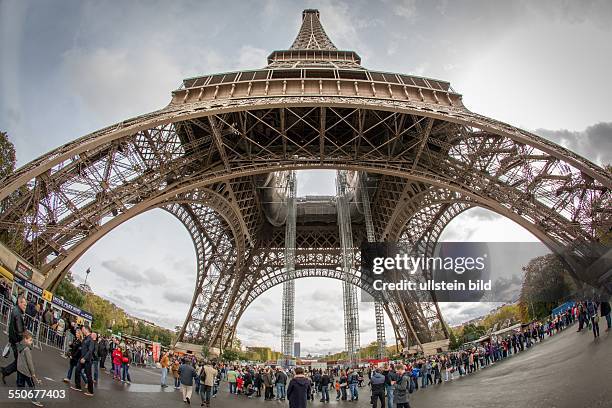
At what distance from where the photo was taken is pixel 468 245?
72.5ft

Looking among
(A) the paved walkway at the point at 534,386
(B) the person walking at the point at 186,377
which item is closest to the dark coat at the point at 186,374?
(B) the person walking at the point at 186,377

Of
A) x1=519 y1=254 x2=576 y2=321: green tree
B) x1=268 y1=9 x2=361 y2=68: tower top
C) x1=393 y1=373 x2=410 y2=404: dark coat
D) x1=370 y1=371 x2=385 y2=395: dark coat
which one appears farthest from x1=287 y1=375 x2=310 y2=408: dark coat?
x1=268 y1=9 x2=361 y2=68: tower top

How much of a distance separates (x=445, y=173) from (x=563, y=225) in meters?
5.46

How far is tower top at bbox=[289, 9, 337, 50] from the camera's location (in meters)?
38.1

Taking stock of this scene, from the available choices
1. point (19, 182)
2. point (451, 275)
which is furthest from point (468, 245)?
point (19, 182)

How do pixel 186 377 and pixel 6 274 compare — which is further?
A: pixel 6 274

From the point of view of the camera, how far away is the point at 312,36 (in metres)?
40.5

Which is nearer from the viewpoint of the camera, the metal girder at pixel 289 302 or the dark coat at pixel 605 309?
the dark coat at pixel 605 309

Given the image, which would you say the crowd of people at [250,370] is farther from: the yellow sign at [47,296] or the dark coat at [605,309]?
the yellow sign at [47,296]

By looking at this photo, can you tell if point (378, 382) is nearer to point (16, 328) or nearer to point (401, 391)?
point (401, 391)

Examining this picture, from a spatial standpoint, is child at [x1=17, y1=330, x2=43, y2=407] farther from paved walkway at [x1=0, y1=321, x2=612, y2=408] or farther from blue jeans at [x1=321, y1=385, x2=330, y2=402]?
blue jeans at [x1=321, y1=385, x2=330, y2=402]

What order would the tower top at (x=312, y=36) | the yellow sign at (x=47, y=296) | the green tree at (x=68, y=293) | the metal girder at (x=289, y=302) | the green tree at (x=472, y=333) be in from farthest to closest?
the green tree at (x=68, y=293) < the tower top at (x=312, y=36) < the green tree at (x=472, y=333) < the metal girder at (x=289, y=302) < the yellow sign at (x=47, y=296)

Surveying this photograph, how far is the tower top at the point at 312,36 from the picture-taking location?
38.1 m

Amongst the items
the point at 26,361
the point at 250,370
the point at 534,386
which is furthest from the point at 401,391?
the point at 250,370
